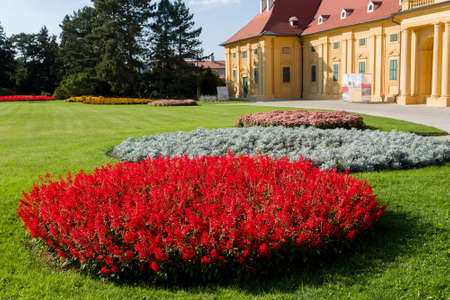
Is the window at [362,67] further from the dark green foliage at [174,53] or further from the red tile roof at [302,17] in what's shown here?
the dark green foliage at [174,53]

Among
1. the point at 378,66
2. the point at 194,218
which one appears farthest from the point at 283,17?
the point at 194,218

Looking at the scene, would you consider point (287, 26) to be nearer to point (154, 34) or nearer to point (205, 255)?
point (154, 34)

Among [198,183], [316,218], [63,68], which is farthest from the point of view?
[63,68]

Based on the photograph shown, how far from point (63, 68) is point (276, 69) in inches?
1567

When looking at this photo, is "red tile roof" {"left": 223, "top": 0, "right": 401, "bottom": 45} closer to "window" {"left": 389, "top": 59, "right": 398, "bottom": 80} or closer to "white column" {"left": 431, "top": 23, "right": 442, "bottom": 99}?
"window" {"left": 389, "top": 59, "right": 398, "bottom": 80}

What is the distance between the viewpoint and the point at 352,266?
4.33 m

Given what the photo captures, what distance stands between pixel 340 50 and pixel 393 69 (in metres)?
7.14

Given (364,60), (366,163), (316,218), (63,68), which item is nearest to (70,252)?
(316,218)

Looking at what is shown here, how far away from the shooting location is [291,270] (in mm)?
4246

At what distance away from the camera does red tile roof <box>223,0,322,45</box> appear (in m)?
44.5

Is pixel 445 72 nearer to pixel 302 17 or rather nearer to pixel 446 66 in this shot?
pixel 446 66

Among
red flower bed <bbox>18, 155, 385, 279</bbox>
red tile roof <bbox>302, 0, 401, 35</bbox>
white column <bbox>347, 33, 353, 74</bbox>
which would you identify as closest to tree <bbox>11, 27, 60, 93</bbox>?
red tile roof <bbox>302, 0, 401, 35</bbox>

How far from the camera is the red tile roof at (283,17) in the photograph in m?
44.5

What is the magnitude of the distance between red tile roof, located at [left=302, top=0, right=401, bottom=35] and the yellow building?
10cm
